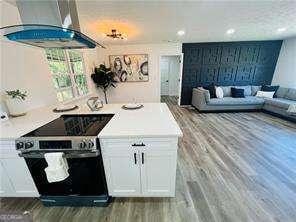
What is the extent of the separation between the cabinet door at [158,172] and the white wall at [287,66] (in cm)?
588

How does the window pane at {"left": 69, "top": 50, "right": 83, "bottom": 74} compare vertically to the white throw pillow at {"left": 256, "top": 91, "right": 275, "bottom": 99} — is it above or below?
above

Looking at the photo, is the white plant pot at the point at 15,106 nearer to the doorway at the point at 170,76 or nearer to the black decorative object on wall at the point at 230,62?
the black decorative object on wall at the point at 230,62

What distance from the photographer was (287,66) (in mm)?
5262

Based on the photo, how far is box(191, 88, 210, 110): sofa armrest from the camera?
503 centimetres

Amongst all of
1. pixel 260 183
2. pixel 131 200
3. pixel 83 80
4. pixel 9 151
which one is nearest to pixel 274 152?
pixel 260 183

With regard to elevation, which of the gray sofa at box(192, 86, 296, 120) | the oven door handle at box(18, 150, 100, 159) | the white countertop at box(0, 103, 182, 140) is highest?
the white countertop at box(0, 103, 182, 140)

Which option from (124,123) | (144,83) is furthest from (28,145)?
(144,83)

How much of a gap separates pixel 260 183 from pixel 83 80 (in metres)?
4.58

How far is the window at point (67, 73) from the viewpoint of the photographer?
3.04 meters

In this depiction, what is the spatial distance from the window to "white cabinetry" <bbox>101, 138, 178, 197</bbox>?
2.23 meters

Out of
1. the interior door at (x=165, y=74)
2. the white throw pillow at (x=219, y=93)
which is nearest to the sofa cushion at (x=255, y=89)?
the white throw pillow at (x=219, y=93)

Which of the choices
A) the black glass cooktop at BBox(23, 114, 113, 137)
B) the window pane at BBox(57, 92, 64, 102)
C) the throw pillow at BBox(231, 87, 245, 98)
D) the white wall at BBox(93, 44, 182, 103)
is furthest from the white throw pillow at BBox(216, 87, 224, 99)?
the window pane at BBox(57, 92, 64, 102)

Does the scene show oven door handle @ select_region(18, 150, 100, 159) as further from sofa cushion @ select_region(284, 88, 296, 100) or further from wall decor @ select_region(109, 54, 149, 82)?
sofa cushion @ select_region(284, 88, 296, 100)

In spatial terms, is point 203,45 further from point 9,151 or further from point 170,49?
point 9,151
